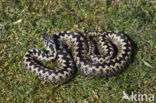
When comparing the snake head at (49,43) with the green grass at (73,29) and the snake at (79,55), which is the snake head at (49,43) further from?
the green grass at (73,29)

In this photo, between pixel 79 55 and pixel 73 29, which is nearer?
pixel 79 55

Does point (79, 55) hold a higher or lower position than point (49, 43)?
lower

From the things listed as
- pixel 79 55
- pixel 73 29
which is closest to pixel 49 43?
pixel 79 55

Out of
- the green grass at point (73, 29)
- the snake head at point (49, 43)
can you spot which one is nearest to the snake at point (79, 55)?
the snake head at point (49, 43)

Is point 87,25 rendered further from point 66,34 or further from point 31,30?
point 31,30

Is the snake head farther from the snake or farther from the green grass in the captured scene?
the green grass

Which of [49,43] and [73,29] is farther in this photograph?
[73,29]

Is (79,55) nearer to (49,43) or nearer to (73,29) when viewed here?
(49,43)
